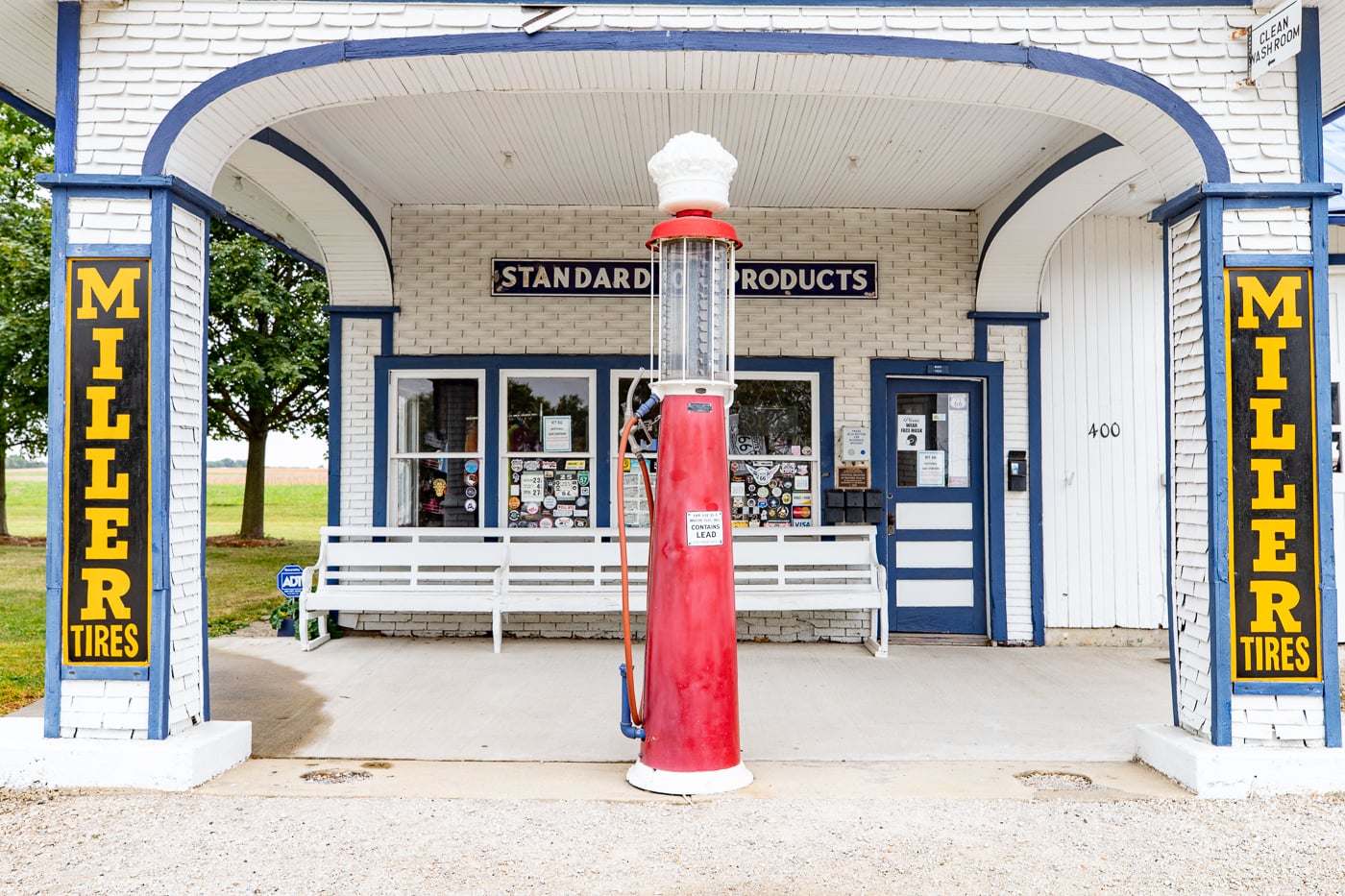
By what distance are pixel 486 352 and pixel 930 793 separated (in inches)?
193

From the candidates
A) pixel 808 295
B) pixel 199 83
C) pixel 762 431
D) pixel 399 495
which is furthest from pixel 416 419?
pixel 199 83

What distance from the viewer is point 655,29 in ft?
14.3

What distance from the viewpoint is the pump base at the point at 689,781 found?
4156 millimetres

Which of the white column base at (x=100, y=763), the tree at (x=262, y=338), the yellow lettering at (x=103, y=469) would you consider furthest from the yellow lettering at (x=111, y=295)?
the tree at (x=262, y=338)

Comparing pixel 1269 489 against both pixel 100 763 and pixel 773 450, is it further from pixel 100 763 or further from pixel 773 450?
pixel 100 763

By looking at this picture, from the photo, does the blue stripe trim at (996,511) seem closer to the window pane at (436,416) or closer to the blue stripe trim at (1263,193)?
the blue stripe trim at (1263,193)

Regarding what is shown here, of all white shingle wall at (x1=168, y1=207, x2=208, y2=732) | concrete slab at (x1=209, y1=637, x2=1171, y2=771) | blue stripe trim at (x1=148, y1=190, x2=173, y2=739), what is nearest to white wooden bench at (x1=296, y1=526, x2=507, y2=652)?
concrete slab at (x1=209, y1=637, x2=1171, y2=771)

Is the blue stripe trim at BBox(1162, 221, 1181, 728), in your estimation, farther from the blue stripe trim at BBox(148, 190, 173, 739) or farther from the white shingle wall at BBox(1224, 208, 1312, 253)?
the blue stripe trim at BBox(148, 190, 173, 739)

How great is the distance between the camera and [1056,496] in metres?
7.91

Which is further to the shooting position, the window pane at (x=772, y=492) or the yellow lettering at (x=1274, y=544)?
the window pane at (x=772, y=492)

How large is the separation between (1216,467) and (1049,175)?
9.62 feet

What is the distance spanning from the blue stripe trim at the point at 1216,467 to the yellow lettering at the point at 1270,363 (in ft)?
0.52

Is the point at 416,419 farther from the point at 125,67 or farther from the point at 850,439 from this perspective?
the point at 125,67

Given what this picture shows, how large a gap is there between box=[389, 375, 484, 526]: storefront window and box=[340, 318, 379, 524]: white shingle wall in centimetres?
21
